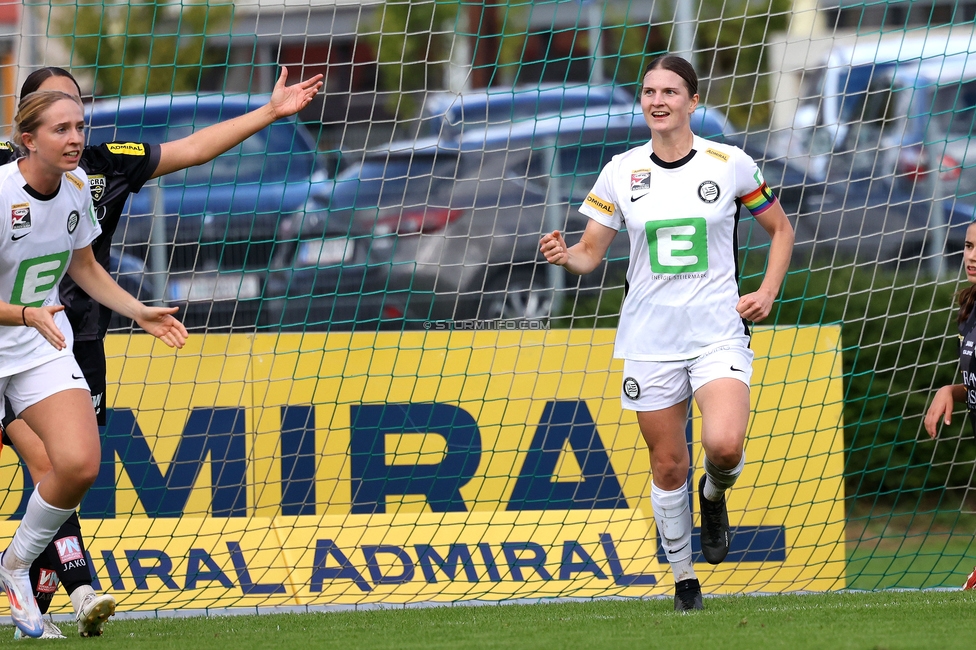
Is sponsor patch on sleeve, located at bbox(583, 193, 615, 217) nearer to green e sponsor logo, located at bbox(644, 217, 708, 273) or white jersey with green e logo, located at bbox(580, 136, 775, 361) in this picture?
white jersey with green e logo, located at bbox(580, 136, 775, 361)

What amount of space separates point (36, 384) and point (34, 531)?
517 millimetres

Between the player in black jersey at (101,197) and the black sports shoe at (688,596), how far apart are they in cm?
219

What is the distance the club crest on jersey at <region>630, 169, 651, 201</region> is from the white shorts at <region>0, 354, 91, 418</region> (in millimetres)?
2097

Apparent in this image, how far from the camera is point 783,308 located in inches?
300

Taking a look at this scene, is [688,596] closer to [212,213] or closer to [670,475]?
[670,475]

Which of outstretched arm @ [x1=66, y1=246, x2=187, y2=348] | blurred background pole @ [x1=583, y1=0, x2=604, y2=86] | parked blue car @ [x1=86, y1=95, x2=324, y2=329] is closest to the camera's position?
outstretched arm @ [x1=66, y1=246, x2=187, y2=348]

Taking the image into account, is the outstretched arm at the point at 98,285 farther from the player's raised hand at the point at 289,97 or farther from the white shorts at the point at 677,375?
the white shorts at the point at 677,375

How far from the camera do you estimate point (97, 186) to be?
4.56 meters

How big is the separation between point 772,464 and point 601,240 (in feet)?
6.54

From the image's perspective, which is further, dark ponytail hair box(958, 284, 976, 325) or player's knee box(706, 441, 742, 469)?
dark ponytail hair box(958, 284, 976, 325)

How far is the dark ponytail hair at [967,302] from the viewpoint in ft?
16.7

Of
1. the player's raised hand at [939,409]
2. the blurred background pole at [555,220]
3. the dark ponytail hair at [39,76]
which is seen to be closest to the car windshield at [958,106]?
the blurred background pole at [555,220]

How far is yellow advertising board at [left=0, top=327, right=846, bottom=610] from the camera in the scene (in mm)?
5707

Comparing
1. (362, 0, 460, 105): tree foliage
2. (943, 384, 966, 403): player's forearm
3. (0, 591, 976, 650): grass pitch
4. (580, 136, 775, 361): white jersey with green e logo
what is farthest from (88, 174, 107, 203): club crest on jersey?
(362, 0, 460, 105): tree foliage
